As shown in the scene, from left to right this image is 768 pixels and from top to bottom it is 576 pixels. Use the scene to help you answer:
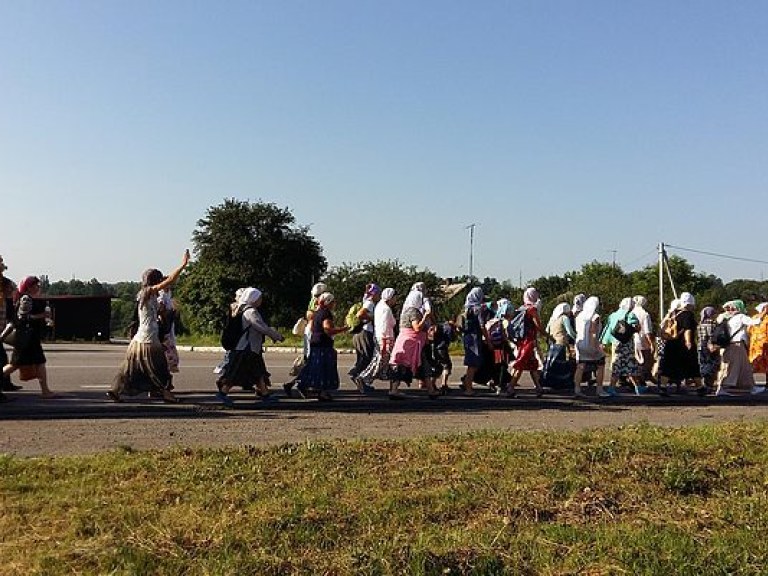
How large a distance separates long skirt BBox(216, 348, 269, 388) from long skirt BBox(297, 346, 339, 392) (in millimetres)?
808

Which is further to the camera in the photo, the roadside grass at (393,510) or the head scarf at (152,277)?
the head scarf at (152,277)

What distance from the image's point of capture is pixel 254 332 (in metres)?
12.0

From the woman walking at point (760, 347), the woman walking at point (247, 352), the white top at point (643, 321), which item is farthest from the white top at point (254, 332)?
the woman walking at point (760, 347)

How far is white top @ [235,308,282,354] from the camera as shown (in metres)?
11.8

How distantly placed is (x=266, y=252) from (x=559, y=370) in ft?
160

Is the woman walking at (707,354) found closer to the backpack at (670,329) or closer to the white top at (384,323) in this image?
the backpack at (670,329)

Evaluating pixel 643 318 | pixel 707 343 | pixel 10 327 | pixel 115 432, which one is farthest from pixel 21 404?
pixel 707 343

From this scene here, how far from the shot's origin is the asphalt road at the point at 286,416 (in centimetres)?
905

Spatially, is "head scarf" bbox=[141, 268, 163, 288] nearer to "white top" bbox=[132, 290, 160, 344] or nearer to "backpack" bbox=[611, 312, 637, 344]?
"white top" bbox=[132, 290, 160, 344]

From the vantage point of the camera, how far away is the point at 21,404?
11742 millimetres

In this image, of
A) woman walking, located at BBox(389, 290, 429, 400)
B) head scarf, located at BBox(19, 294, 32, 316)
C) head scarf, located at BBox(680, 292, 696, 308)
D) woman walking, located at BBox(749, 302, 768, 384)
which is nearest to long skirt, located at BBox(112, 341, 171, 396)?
head scarf, located at BBox(19, 294, 32, 316)

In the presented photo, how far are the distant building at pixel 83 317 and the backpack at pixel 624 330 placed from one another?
1494 inches

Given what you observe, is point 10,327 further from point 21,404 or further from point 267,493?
point 267,493

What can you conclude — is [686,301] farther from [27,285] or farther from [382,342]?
[27,285]
